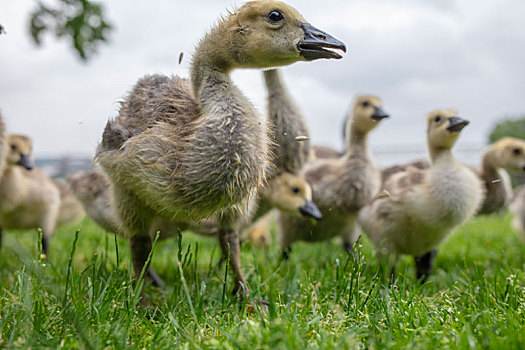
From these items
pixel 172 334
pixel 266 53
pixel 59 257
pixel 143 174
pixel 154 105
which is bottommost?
pixel 59 257

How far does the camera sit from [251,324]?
1.90 meters

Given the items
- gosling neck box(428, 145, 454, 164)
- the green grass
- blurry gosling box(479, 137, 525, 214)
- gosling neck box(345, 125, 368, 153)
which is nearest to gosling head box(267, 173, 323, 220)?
the green grass

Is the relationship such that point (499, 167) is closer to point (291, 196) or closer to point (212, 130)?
point (291, 196)

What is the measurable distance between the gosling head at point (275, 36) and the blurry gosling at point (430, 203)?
6.08 ft

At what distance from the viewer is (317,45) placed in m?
2.19

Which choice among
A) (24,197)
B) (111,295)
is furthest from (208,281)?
(24,197)

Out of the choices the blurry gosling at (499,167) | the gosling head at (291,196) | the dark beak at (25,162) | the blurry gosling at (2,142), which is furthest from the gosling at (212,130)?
the blurry gosling at (499,167)

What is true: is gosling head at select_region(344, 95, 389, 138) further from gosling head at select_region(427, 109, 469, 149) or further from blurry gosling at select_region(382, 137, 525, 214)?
blurry gosling at select_region(382, 137, 525, 214)

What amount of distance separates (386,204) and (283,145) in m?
1.15

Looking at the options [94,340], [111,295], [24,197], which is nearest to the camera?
[94,340]

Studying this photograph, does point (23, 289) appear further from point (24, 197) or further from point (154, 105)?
point (24, 197)

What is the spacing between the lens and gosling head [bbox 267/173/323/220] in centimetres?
358

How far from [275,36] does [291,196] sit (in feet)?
5.27

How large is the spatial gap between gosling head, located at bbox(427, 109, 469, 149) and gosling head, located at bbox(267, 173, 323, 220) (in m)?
1.15
